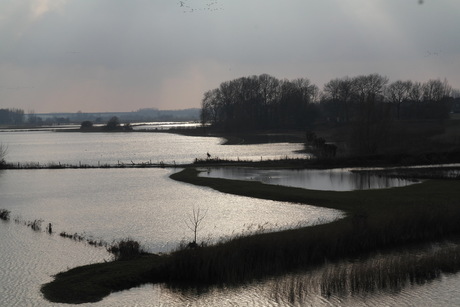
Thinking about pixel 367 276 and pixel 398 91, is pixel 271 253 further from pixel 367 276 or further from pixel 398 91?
pixel 398 91

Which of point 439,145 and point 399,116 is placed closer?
point 439,145

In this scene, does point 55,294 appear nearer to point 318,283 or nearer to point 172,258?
point 172,258

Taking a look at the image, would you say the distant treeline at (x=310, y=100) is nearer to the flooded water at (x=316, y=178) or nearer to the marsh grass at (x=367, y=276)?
the flooded water at (x=316, y=178)

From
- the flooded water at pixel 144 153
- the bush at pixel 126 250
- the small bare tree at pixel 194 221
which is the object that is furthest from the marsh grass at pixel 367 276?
the flooded water at pixel 144 153

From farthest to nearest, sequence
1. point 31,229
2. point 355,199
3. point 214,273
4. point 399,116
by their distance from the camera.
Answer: point 399,116, point 355,199, point 31,229, point 214,273

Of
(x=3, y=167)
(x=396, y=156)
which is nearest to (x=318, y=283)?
(x=396, y=156)

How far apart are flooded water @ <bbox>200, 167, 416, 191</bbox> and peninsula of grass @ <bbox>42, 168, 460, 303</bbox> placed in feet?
46.3

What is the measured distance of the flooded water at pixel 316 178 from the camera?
157ft

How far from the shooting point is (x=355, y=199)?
124 ft

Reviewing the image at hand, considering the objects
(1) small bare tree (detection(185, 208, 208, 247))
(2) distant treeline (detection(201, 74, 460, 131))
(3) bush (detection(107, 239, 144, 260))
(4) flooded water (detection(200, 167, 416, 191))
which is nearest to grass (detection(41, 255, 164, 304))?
(3) bush (detection(107, 239, 144, 260))

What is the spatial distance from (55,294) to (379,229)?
50.3ft

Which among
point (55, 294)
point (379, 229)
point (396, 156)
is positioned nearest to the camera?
point (55, 294)

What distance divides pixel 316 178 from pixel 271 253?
110 feet

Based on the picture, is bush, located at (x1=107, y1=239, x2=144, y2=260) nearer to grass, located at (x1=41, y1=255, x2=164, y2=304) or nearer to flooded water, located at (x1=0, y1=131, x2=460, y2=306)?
flooded water, located at (x1=0, y1=131, x2=460, y2=306)
